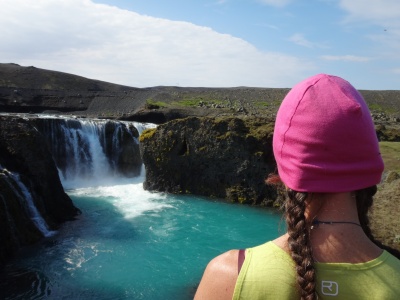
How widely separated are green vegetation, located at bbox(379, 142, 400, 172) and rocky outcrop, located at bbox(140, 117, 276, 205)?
539 centimetres

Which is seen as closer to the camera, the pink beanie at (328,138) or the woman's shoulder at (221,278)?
the woman's shoulder at (221,278)

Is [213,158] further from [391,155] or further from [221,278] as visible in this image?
[221,278]

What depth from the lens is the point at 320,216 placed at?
1.70 metres

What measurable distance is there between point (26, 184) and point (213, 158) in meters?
9.79

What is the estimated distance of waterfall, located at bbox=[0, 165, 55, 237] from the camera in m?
15.3

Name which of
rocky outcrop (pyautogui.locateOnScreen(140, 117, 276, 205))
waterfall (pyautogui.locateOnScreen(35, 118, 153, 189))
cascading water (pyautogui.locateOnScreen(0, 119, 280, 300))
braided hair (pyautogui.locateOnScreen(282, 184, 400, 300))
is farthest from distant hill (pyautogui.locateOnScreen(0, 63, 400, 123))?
braided hair (pyautogui.locateOnScreen(282, 184, 400, 300))

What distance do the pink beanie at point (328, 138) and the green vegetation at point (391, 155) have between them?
1783cm

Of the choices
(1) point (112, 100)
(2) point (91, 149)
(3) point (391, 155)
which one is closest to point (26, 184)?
(2) point (91, 149)

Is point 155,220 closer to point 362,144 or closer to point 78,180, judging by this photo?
point 78,180

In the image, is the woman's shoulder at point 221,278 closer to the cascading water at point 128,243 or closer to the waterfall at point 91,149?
the cascading water at point 128,243

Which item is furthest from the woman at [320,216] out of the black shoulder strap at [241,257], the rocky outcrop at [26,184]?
the rocky outcrop at [26,184]

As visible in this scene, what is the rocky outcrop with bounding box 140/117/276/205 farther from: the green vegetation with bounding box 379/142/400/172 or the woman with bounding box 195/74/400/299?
the woman with bounding box 195/74/400/299

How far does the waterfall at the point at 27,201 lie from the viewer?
15344 millimetres

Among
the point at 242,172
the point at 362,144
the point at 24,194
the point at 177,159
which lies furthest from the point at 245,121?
the point at 362,144
